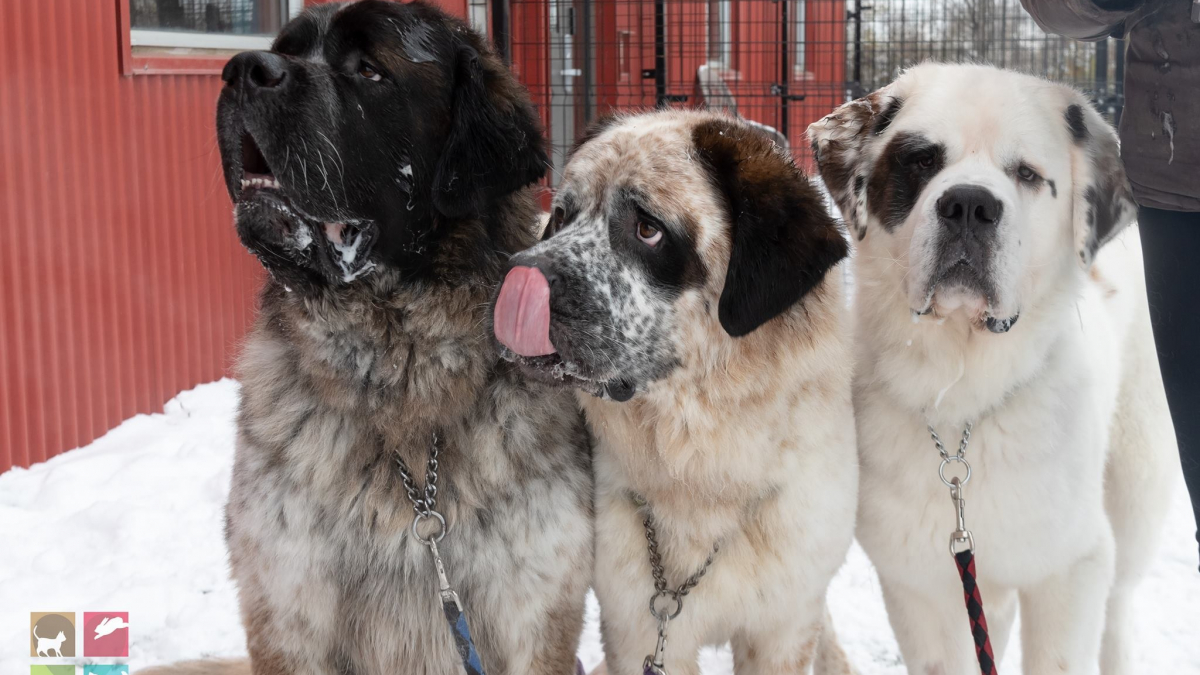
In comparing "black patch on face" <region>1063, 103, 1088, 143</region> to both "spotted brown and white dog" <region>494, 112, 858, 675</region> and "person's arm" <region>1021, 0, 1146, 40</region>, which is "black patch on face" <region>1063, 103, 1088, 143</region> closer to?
"person's arm" <region>1021, 0, 1146, 40</region>

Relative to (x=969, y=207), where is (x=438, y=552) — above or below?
below

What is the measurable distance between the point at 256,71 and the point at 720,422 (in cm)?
126

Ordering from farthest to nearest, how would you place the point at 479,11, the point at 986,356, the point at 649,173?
the point at 479,11, the point at 986,356, the point at 649,173

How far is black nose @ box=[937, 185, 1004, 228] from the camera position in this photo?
7.77 ft

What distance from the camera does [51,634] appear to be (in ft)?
11.3

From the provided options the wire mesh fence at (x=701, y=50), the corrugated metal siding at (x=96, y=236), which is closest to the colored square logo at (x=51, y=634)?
the corrugated metal siding at (x=96, y=236)

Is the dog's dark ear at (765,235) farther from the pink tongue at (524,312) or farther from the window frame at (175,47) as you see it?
the window frame at (175,47)

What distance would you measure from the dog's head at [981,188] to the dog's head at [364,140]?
860mm

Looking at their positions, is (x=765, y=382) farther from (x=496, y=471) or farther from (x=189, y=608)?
(x=189, y=608)

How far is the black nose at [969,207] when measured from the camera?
2.37m

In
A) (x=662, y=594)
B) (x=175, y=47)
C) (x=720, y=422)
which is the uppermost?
(x=175, y=47)

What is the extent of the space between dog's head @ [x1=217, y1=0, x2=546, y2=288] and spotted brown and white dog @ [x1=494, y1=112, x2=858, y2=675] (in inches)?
10.1

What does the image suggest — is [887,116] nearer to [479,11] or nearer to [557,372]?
[557,372]

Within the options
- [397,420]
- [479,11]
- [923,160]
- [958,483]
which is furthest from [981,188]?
[479,11]
